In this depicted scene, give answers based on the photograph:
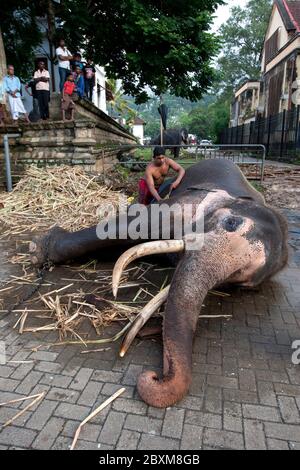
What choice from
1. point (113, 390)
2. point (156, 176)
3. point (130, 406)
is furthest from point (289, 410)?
point (156, 176)

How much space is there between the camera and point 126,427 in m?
2.11

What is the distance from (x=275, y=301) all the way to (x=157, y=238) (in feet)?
4.05

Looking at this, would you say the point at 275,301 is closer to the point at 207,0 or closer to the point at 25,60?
the point at 207,0

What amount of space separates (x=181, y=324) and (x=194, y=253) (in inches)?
25.8

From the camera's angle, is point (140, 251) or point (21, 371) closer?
point (21, 371)

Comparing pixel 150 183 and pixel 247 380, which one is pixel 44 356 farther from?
pixel 150 183

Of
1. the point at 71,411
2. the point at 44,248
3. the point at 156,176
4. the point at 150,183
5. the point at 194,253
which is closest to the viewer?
the point at 71,411

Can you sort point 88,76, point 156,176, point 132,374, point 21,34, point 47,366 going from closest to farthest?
point 132,374 → point 47,366 → point 156,176 → point 88,76 → point 21,34

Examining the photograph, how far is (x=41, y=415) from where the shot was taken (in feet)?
7.22

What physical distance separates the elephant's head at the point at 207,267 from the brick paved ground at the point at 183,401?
0.18 m

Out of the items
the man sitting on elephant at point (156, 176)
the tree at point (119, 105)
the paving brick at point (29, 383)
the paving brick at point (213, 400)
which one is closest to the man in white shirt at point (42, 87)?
the man sitting on elephant at point (156, 176)

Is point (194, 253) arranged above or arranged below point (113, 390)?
above

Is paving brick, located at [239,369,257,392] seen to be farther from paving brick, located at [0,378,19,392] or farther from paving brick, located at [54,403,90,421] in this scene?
paving brick, located at [0,378,19,392]

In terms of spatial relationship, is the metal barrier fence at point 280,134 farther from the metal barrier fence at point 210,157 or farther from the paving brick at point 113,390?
the paving brick at point 113,390
